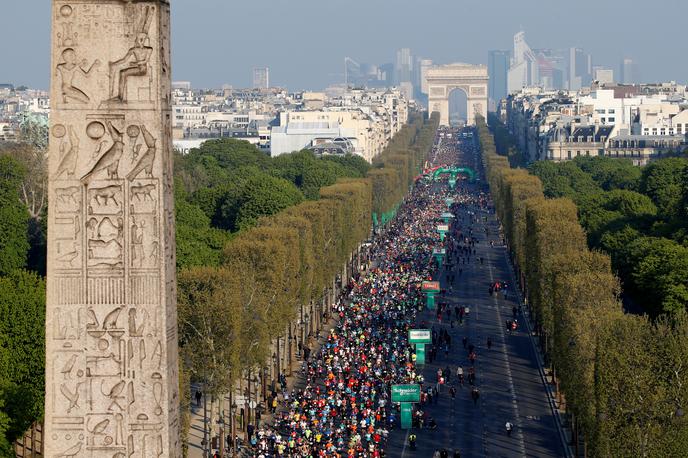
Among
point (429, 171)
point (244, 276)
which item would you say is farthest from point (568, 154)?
point (244, 276)

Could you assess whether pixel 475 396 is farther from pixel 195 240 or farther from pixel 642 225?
pixel 642 225

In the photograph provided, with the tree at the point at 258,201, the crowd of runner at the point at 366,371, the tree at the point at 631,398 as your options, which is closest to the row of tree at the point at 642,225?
the crowd of runner at the point at 366,371

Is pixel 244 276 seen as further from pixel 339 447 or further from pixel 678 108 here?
pixel 678 108

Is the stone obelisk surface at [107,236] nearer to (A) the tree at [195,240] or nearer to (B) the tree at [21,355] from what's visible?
(B) the tree at [21,355]

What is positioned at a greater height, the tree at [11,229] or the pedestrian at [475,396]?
the tree at [11,229]

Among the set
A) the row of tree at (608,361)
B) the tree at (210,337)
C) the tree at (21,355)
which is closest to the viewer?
the row of tree at (608,361)

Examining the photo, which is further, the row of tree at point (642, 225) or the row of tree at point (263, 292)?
the row of tree at point (642, 225)

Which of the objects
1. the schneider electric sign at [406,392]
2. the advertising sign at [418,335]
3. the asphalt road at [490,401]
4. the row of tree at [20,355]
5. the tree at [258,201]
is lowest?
the asphalt road at [490,401]

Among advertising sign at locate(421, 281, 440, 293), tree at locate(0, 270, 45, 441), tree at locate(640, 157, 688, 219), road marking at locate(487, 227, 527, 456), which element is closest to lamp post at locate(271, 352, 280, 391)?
road marking at locate(487, 227, 527, 456)
